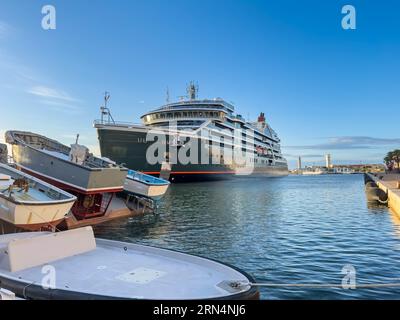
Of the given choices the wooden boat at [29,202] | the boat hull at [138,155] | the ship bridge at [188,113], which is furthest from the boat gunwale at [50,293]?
the ship bridge at [188,113]

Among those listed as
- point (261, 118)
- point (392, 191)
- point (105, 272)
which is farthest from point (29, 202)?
point (261, 118)

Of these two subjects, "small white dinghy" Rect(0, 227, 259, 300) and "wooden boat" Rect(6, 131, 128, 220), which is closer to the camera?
"small white dinghy" Rect(0, 227, 259, 300)

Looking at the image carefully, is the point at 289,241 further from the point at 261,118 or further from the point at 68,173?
the point at 261,118

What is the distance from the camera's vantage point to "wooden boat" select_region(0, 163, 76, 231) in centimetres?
1398

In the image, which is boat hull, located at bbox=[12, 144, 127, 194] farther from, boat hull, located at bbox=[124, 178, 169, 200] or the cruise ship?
the cruise ship

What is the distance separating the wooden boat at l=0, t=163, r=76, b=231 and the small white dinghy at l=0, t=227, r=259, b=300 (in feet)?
18.3

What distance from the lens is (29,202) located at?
14.1m

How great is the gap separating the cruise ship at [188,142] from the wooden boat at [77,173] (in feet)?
54.9

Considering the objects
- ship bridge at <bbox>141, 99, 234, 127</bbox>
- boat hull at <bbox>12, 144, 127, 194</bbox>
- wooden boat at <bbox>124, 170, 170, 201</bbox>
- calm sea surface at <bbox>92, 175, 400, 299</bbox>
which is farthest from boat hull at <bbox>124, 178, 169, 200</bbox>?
ship bridge at <bbox>141, 99, 234, 127</bbox>

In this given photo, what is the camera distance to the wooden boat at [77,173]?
20781mm

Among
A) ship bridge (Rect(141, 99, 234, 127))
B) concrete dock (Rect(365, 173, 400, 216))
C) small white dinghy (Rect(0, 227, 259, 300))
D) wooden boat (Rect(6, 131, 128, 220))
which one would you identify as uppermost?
ship bridge (Rect(141, 99, 234, 127))

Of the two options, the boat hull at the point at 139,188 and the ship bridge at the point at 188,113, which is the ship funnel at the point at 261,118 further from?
the boat hull at the point at 139,188
